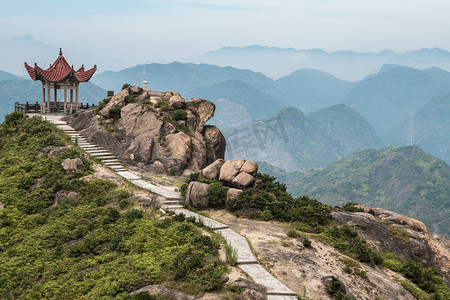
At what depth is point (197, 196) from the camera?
23.4 meters

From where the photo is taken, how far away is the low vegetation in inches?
580

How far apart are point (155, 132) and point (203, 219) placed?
13508 millimetres

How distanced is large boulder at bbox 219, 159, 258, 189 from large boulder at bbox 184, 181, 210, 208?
1.68m

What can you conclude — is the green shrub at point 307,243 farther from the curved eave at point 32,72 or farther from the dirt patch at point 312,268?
the curved eave at point 32,72

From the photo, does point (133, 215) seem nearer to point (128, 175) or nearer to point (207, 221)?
point (207, 221)

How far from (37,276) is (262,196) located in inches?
498

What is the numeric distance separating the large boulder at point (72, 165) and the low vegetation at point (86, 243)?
15.8 inches

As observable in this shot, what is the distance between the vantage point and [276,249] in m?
18.1

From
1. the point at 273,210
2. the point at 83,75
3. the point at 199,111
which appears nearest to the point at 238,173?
the point at 273,210

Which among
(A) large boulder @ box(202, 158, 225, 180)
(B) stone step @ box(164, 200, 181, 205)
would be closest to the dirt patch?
(B) stone step @ box(164, 200, 181, 205)

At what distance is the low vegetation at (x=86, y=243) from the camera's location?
1473cm

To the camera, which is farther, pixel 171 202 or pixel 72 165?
pixel 72 165

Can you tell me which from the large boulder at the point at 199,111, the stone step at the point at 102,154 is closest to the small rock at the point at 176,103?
the large boulder at the point at 199,111

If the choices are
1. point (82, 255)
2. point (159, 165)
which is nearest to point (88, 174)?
point (159, 165)
